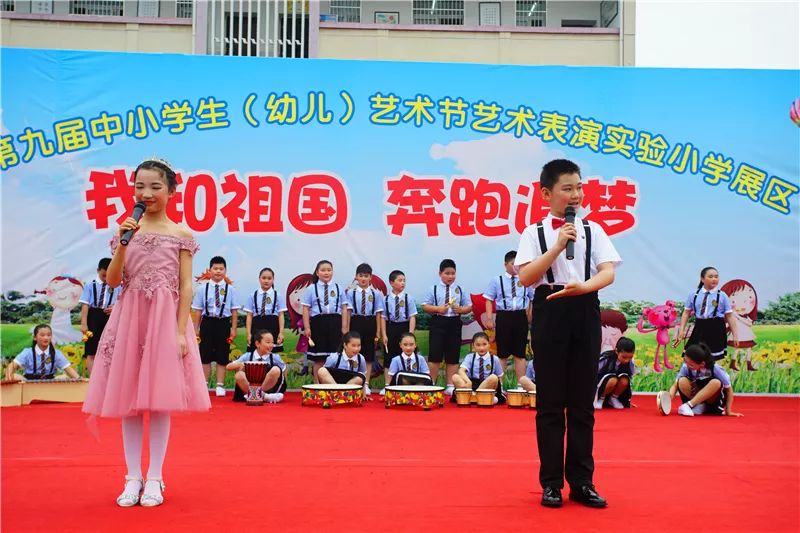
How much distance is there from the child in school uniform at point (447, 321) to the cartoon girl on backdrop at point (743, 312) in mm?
2520

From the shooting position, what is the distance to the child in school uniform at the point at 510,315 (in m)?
7.83

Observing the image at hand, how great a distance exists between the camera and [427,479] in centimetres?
351

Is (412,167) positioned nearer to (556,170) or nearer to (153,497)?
(556,170)

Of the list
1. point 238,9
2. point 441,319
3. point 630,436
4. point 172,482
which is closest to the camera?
point 172,482

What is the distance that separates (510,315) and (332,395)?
2.00 metres

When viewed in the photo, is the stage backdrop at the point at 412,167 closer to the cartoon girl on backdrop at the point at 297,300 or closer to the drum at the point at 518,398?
the cartoon girl on backdrop at the point at 297,300

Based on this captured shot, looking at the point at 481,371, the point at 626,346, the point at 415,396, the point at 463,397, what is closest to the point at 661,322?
the point at 626,346

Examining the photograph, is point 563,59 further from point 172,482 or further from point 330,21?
point 172,482

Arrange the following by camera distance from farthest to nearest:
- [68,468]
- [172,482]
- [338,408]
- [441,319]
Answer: [441,319]
[338,408]
[68,468]
[172,482]

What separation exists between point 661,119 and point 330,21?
14.8ft

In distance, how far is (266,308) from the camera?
7.85 metres

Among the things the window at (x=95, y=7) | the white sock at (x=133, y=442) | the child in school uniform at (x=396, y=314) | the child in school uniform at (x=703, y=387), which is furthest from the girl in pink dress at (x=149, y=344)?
the window at (x=95, y=7)

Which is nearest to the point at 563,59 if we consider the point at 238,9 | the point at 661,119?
the point at 661,119

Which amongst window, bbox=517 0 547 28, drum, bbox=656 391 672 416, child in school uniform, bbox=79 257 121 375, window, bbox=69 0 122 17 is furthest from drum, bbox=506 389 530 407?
window, bbox=69 0 122 17
